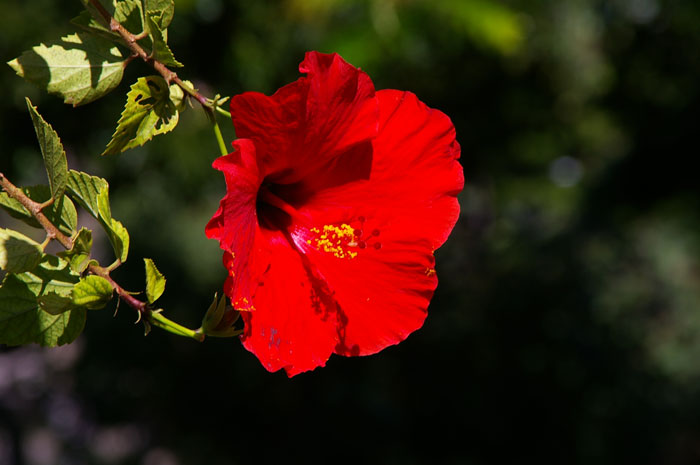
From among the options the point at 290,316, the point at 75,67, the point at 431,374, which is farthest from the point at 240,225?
the point at 431,374

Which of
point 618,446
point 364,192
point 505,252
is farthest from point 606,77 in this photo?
point 364,192

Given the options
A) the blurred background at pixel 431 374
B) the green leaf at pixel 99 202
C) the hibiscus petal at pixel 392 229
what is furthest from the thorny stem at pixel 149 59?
the blurred background at pixel 431 374

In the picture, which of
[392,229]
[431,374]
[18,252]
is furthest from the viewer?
[431,374]

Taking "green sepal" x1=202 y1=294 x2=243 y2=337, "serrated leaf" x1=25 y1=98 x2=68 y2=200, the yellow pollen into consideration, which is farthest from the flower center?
"serrated leaf" x1=25 y1=98 x2=68 y2=200

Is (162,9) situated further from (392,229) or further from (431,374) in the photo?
(431,374)

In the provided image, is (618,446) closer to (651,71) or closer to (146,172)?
(146,172)
